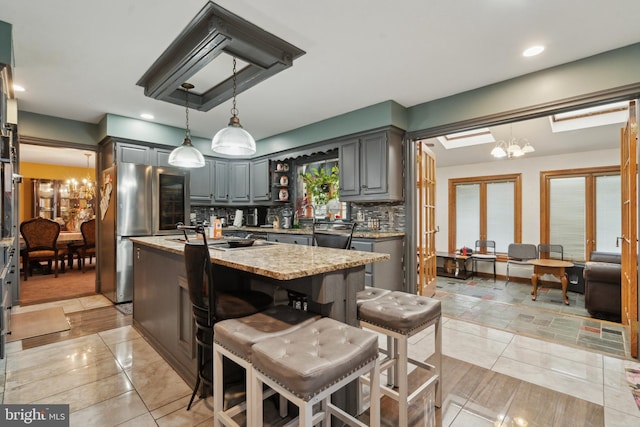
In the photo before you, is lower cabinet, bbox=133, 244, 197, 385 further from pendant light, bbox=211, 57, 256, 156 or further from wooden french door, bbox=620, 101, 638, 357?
wooden french door, bbox=620, 101, 638, 357

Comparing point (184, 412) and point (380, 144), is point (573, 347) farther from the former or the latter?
point (184, 412)

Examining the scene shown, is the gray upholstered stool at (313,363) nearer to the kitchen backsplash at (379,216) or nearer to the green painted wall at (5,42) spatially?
the green painted wall at (5,42)

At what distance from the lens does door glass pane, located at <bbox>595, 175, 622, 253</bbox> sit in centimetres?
506

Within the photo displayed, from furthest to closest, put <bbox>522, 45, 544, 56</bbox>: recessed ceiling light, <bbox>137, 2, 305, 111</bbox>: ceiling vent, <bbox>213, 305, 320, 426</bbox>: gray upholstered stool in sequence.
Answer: <bbox>522, 45, 544, 56</bbox>: recessed ceiling light, <bbox>137, 2, 305, 111</bbox>: ceiling vent, <bbox>213, 305, 320, 426</bbox>: gray upholstered stool

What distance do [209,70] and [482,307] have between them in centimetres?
412

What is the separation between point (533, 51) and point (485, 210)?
4443 mm

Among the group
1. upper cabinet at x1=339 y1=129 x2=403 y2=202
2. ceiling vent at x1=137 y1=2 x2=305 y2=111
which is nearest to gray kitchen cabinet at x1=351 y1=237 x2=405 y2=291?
upper cabinet at x1=339 y1=129 x2=403 y2=202

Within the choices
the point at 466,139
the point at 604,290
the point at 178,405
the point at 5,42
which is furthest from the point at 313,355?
the point at 466,139

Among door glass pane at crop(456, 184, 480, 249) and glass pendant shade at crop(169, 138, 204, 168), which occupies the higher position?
glass pendant shade at crop(169, 138, 204, 168)

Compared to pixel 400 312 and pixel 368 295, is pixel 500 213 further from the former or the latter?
pixel 400 312

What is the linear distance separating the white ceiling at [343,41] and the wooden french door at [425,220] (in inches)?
35.1

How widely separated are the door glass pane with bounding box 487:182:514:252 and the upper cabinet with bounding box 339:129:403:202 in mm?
3522

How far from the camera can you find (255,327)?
140cm

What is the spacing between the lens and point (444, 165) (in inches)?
269
